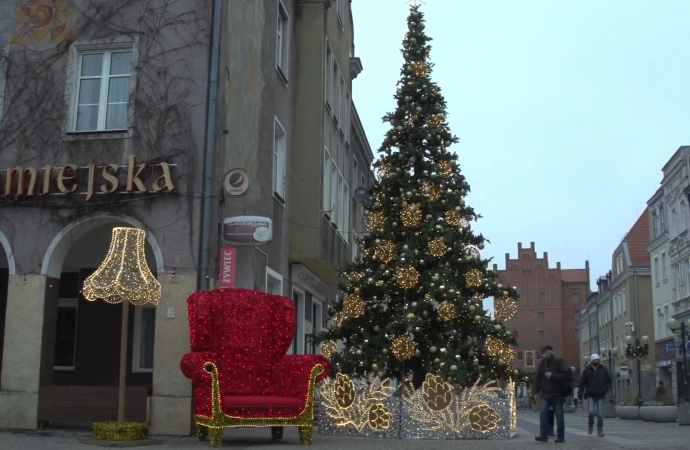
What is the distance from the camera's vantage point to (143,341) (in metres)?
18.3

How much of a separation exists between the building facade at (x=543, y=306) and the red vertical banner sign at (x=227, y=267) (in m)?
93.4

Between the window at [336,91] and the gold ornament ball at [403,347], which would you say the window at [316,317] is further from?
the gold ornament ball at [403,347]

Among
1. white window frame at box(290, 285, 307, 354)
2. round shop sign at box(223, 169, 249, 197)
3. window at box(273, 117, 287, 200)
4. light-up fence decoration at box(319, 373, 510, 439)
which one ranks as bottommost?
light-up fence decoration at box(319, 373, 510, 439)

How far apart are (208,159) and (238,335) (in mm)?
3313

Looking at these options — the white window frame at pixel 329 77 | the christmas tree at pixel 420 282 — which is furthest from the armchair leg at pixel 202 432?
the white window frame at pixel 329 77

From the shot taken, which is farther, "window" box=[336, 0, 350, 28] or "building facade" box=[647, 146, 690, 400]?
"building facade" box=[647, 146, 690, 400]

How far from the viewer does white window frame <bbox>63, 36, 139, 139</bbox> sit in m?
15.5

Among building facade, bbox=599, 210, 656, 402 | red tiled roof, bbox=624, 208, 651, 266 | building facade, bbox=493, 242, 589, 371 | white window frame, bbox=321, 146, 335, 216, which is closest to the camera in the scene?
white window frame, bbox=321, 146, 335, 216

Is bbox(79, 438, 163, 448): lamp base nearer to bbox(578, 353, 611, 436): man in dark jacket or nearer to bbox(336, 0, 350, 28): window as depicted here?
bbox(578, 353, 611, 436): man in dark jacket

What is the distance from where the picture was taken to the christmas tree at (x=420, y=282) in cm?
1662

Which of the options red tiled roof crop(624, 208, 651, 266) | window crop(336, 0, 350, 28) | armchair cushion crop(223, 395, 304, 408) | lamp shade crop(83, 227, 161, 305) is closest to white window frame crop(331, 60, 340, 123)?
window crop(336, 0, 350, 28)

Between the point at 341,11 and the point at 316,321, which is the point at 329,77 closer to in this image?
the point at 341,11

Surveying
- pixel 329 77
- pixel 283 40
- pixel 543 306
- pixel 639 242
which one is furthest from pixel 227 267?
pixel 543 306

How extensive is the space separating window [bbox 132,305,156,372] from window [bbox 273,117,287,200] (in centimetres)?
390
